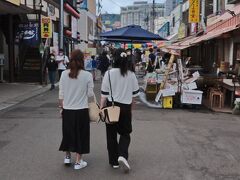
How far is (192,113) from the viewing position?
13.1 m

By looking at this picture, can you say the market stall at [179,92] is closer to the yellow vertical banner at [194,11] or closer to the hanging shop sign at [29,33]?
the hanging shop sign at [29,33]

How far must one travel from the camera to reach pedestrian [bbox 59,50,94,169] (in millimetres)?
6629

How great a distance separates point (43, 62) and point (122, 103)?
17.4 meters

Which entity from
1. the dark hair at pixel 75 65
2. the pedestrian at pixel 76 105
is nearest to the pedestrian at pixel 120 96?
the pedestrian at pixel 76 105

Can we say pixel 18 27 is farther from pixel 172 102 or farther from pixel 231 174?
pixel 231 174

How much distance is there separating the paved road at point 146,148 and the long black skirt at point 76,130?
1.09ft

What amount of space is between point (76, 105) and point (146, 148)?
6.76 ft

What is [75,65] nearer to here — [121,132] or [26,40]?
[121,132]

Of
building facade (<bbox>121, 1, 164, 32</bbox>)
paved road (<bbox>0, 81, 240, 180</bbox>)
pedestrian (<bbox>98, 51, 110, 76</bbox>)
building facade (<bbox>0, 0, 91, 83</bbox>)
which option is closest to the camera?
paved road (<bbox>0, 81, 240, 180</bbox>)

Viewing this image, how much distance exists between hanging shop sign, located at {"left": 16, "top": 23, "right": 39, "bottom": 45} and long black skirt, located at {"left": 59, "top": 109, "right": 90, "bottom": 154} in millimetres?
17205

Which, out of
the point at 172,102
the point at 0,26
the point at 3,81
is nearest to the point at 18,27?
the point at 0,26

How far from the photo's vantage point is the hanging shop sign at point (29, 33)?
23.3 m

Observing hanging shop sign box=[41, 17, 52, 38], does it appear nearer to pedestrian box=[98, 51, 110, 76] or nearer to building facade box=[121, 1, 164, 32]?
pedestrian box=[98, 51, 110, 76]

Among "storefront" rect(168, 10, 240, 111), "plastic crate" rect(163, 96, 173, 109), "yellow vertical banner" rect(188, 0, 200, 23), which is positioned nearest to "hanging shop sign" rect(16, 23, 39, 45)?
"storefront" rect(168, 10, 240, 111)
